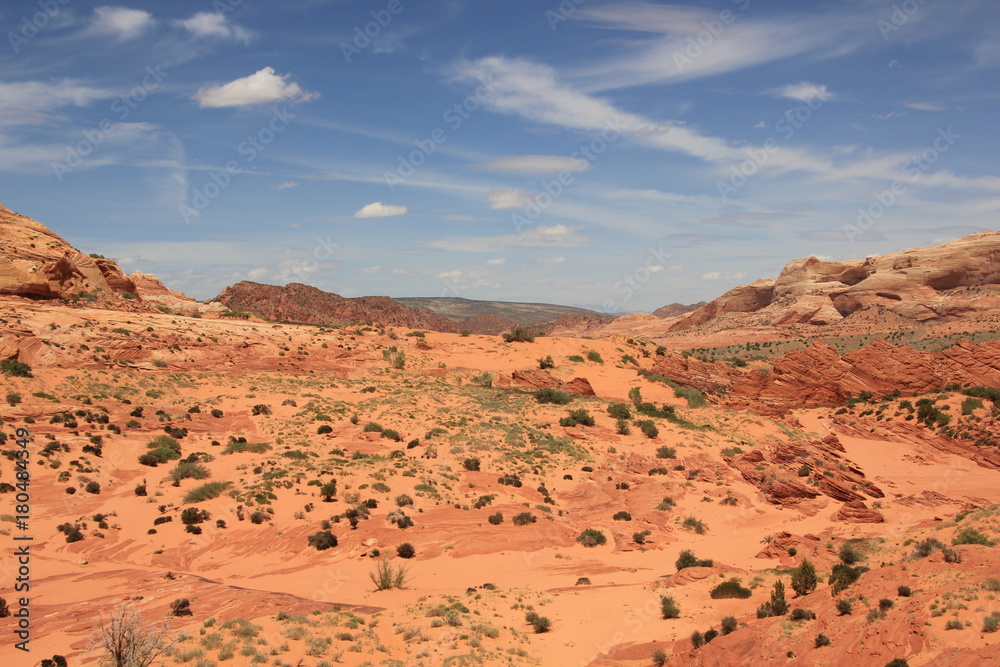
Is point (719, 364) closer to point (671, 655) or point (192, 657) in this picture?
point (671, 655)

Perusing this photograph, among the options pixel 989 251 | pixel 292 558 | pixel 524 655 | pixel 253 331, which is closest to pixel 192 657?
pixel 524 655

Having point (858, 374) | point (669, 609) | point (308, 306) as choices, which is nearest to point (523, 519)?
point (669, 609)

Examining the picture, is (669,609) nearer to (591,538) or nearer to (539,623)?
(539,623)

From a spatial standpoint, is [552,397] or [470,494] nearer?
[470,494]

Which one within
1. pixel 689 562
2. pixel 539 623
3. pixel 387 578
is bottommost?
pixel 689 562

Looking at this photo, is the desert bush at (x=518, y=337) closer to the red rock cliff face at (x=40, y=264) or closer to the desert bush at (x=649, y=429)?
the desert bush at (x=649, y=429)

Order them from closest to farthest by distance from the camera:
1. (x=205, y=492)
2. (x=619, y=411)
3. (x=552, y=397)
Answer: (x=205, y=492)
(x=619, y=411)
(x=552, y=397)

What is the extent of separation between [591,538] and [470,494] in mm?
5320

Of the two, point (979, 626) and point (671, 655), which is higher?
point (979, 626)

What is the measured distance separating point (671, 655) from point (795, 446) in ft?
66.3

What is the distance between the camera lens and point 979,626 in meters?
8.23

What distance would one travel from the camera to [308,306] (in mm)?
90875

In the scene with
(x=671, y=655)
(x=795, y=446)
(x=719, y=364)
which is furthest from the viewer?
(x=719, y=364)

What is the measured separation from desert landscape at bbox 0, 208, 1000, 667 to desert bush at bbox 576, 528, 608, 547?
8cm
